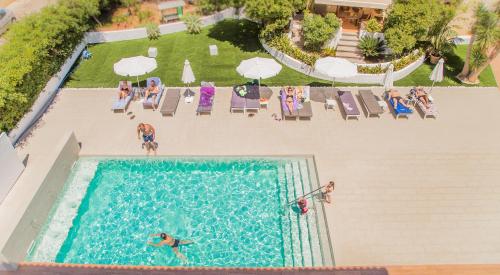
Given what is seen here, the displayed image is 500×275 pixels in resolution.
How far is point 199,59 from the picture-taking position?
24.0 meters

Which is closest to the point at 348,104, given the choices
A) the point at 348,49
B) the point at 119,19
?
the point at 348,49

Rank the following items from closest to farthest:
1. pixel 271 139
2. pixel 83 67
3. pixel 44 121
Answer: pixel 271 139
pixel 44 121
pixel 83 67

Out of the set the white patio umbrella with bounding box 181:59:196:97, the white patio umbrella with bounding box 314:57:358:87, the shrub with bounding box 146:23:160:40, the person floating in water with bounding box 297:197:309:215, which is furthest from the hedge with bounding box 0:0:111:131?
the white patio umbrella with bounding box 314:57:358:87

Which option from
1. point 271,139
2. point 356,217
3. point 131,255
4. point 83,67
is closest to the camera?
point 131,255

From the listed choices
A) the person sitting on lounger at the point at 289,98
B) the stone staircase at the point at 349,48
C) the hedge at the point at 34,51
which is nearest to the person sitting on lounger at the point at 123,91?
the hedge at the point at 34,51

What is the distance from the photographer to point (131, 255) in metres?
12.9

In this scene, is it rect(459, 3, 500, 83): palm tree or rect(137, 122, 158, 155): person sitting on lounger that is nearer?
rect(137, 122, 158, 155): person sitting on lounger

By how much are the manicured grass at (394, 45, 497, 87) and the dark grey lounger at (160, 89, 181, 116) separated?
13084mm

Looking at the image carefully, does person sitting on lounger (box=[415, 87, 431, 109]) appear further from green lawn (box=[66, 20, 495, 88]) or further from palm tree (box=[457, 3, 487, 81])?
palm tree (box=[457, 3, 487, 81])

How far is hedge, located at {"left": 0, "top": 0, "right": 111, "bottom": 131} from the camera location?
1662 cm

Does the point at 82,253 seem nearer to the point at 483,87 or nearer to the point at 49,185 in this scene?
the point at 49,185

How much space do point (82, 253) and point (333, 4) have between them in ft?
69.3

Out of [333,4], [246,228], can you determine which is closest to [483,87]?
[333,4]

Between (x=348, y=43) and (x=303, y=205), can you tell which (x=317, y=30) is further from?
(x=303, y=205)
